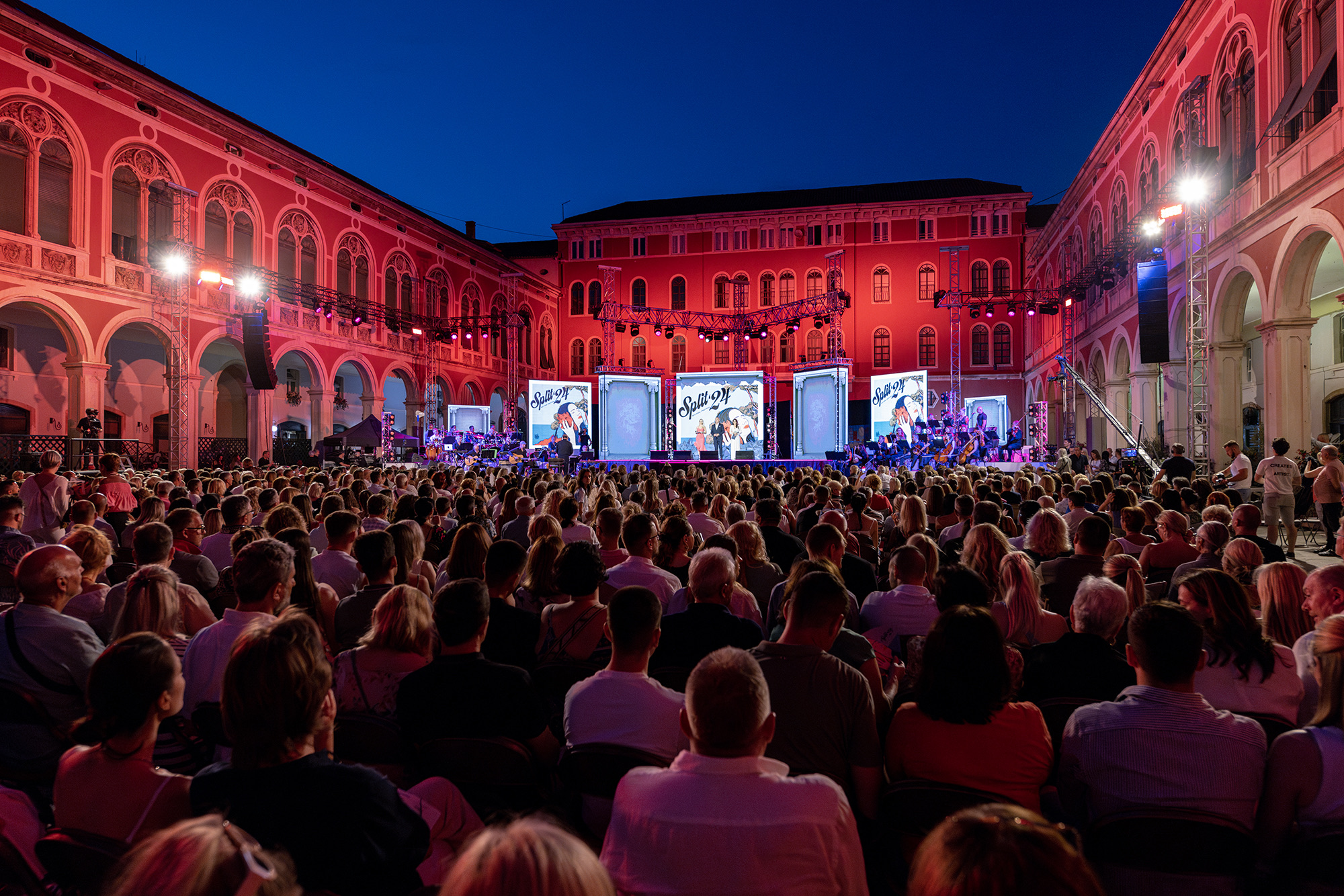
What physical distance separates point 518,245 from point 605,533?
45.8m

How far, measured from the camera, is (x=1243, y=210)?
1591cm

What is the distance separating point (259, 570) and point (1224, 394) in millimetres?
20213

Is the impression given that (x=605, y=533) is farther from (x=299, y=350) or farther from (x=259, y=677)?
(x=299, y=350)

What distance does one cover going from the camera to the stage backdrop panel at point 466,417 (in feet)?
99.3

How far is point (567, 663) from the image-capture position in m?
3.48

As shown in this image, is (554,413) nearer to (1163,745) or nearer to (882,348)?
(882,348)

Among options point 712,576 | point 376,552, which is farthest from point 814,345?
point 712,576

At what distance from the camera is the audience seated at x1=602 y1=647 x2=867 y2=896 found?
1.67 meters

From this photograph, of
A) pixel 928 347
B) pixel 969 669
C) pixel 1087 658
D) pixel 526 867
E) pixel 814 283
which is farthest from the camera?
pixel 814 283

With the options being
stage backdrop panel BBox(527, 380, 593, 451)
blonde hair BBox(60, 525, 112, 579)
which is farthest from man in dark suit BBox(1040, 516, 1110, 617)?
stage backdrop panel BBox(527, 380, 593, 451)

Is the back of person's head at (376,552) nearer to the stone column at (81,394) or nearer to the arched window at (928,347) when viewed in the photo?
the stone column at (81,394)

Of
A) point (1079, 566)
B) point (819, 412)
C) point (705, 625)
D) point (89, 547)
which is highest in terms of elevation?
point (819, 412)

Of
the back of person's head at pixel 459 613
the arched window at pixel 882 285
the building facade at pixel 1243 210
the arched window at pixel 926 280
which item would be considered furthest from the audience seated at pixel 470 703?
the arched window at pixel 926 280

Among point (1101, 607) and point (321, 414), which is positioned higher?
point (321, 414)
